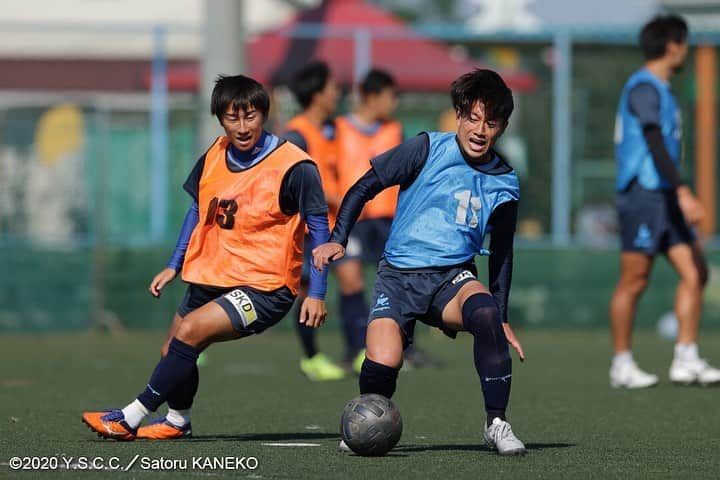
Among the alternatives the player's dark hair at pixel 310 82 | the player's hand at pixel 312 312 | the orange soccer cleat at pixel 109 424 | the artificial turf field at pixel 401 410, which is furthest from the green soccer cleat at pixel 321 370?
the player's hand at pixel 312 312

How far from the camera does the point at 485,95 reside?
7.21 meters

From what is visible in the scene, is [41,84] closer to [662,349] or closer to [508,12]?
[508,12]

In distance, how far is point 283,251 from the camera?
768cm

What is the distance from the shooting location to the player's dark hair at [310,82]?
11578mm

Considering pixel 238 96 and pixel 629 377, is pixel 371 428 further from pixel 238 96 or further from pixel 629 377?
pixel 629 377

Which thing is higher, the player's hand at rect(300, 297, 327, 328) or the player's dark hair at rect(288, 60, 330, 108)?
the player's dark hair at rect(288, 60, 330, 108)

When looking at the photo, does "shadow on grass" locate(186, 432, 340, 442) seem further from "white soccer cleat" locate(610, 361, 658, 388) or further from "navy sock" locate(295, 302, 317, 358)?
"navy sock" locate(295, 302, 317, 358)

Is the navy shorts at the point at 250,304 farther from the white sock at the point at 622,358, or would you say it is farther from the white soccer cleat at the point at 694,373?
the white soccer cleat at the point at 694,373

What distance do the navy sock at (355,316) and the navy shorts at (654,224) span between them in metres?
2.20

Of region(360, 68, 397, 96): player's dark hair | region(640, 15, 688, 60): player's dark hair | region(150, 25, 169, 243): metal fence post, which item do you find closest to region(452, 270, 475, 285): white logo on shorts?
region(640, 15, 688, 60): player's dark hair

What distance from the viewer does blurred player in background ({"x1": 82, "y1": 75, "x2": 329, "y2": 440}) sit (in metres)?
7.50

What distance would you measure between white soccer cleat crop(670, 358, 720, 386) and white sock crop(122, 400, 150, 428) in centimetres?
445

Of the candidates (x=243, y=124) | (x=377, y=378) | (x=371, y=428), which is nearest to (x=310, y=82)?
(x=243, y=124)

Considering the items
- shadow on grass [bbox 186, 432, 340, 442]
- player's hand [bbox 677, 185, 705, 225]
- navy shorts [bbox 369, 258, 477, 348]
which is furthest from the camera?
player's hand [bbox 677, 185, 705, 225]
